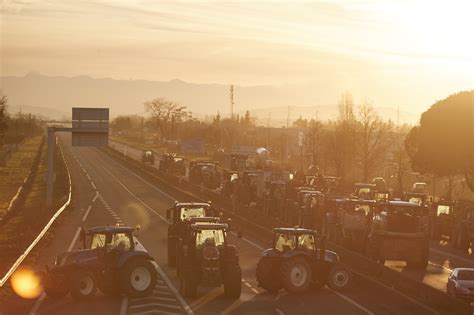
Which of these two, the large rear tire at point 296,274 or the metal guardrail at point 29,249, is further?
the metal guardrail at point 29,249

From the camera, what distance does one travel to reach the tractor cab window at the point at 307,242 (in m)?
29.7

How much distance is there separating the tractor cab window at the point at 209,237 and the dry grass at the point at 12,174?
4045cm

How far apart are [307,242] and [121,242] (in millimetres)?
6303

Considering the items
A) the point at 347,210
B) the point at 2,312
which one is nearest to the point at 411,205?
the point at 347,210

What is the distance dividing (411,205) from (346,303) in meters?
11.0

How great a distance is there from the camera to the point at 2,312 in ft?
84.6

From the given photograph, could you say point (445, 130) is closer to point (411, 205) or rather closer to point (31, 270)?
point (411, 205)

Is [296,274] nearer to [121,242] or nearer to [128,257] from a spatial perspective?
[128,257]

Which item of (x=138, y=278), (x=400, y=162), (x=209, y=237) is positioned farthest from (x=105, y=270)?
(x=400, y=162)

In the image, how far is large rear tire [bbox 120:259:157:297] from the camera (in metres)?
27.7

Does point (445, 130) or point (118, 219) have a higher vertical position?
point (445, 130)

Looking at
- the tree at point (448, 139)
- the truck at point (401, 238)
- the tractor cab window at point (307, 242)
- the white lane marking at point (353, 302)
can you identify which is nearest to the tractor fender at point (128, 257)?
the tractor cab window at point (307, 242)

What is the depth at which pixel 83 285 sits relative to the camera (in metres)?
27.8

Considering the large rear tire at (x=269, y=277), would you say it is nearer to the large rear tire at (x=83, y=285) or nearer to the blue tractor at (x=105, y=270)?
the blue tractor at (x=105, y=270)
